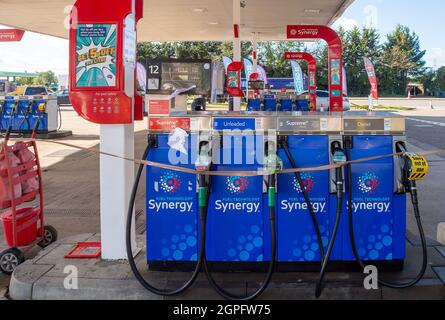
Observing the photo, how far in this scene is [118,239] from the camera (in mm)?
4234

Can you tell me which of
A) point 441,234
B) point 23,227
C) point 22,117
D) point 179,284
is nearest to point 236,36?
point 22,117

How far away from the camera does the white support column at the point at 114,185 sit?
165 inches

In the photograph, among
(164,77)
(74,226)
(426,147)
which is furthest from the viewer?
(426,147)

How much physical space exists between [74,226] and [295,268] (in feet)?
10.6

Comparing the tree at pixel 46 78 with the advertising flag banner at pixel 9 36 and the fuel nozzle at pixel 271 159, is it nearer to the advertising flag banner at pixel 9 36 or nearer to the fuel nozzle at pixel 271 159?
the advertising flag banner at pixel 9 36

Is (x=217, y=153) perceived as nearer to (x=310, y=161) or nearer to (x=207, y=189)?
(x=207, y=189)

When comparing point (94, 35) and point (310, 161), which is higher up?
point (94, 35)

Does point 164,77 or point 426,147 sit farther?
point 426,147

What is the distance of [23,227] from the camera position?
15.6ft

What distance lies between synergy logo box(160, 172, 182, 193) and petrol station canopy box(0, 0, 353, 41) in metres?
9.26

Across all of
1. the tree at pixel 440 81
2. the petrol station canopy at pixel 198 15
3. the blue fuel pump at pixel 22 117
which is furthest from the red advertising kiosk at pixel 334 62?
the tree at pixel 440 81

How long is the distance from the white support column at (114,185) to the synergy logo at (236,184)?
3.01ft

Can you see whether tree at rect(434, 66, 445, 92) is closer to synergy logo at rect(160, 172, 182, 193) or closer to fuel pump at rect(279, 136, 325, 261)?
fuel pump at rect(279, 136, 325, 261)
